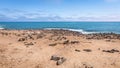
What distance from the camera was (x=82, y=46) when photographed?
19391 mm

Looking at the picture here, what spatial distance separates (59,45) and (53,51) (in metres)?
2.11

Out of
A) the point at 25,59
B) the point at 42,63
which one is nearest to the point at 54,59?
the point at 42,63

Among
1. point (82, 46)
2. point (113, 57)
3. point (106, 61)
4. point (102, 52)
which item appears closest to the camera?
point (106, 61)

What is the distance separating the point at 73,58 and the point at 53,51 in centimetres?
296

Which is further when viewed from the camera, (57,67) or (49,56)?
(49,56)

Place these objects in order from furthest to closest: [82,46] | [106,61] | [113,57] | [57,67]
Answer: [82,46] < [113,57] < [106,61] < [57,67]

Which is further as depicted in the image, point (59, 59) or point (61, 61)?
point (59, 59)

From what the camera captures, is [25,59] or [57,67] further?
[25,59]

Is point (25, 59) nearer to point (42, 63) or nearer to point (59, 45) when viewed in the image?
point (42, 63)

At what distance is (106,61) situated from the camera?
1481cm

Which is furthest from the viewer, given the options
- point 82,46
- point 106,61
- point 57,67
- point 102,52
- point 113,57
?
point 82,46

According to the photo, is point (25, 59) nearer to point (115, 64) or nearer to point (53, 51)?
point (53, 51)

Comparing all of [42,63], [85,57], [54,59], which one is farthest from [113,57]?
[42,63]

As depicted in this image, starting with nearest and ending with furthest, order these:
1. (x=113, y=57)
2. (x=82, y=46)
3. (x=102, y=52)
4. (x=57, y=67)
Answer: (x=57, y=67)
(x=113, y=57)
(x=102, y=52)
(x=82, y=46)
